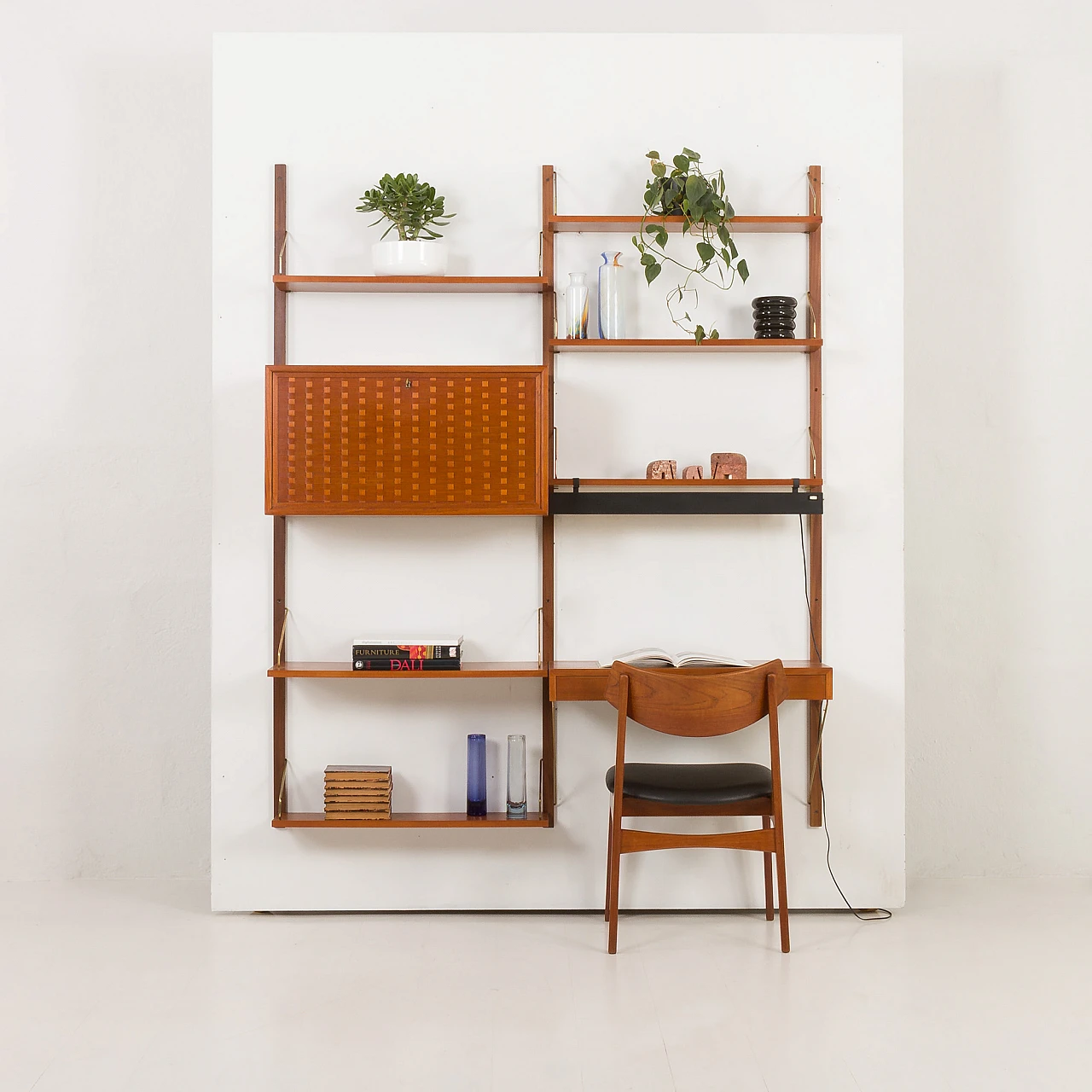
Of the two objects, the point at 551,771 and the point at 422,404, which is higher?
the point at 422,404

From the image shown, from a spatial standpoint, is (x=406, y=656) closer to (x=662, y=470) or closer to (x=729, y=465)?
(x=662, y=470)

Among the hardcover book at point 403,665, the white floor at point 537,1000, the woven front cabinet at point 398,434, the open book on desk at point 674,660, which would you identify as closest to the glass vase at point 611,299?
the woven front cabinet at point 398,434

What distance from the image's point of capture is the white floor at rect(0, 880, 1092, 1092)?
2.16 meters

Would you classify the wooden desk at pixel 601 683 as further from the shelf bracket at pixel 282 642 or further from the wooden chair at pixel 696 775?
the shelf bracket at pixel 282 642

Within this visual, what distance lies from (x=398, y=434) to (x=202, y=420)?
0.96 meters

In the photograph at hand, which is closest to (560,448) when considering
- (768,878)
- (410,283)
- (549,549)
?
(549,549)

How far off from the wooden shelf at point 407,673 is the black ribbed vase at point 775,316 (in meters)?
1.21

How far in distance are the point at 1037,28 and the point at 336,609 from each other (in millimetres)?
3126

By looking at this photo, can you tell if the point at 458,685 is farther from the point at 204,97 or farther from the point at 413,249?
the point at 204,97

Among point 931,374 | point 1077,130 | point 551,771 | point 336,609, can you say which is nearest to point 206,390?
point 336,609

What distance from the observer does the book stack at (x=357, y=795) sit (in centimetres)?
300

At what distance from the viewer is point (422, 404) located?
291 centimetres

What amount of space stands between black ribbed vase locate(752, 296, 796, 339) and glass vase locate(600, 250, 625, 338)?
1.33 feet

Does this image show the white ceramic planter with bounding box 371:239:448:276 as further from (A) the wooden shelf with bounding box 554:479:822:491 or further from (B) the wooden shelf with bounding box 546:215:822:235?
(A) the wooden shelf with bounding box 554:479:822:491
